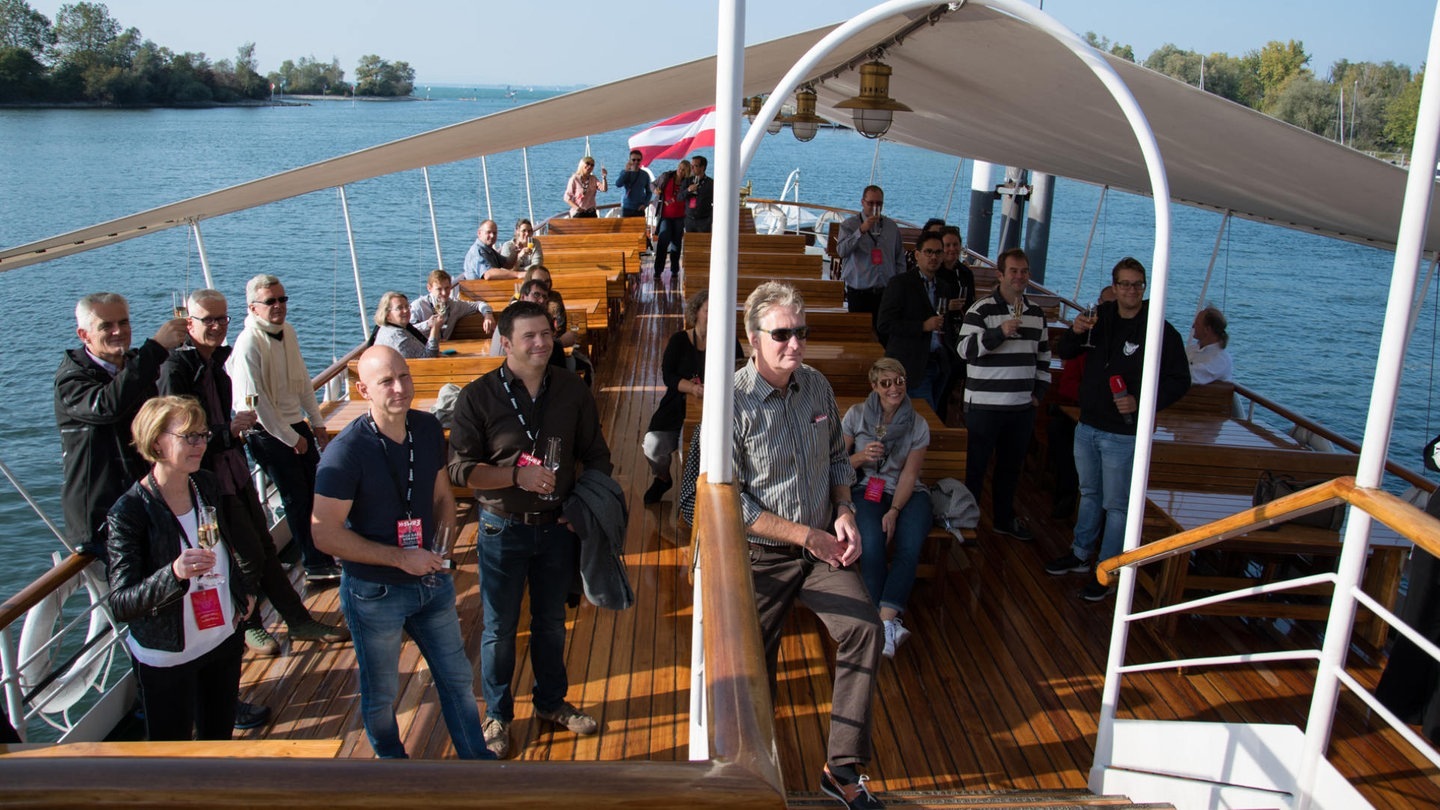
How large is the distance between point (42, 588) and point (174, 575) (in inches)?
13.7

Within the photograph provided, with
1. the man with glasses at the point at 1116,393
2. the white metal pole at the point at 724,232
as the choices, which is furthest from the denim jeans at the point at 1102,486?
the white metal pole at the point at 724,232

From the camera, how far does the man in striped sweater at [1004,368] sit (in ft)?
14.8

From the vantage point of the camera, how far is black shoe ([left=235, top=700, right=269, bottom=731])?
3.35 m

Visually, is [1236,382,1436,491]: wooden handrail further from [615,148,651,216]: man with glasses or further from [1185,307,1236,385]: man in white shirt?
[615,148,651,216]: man with glasses

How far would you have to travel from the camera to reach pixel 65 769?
86cm

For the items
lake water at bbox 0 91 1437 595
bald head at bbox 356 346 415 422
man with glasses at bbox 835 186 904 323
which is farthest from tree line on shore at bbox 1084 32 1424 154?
bald head at bbox 356 346 415 422

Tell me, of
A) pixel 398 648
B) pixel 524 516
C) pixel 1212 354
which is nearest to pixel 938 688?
pixel 524 516

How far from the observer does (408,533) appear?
2750 mm

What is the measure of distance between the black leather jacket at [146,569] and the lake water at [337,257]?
4.11 m

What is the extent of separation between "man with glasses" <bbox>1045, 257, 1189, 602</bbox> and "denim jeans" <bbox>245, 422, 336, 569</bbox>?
340cm

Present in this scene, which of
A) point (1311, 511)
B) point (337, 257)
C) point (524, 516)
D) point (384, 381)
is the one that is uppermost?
point (384, 381)

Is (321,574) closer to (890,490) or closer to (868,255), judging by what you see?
(890,490)

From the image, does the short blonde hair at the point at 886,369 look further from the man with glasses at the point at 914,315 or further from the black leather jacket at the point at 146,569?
the black leather jacket at the point at 146,569

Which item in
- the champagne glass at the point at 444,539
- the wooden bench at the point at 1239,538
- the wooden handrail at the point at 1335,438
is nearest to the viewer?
the champagne glass at the point at 444,539
